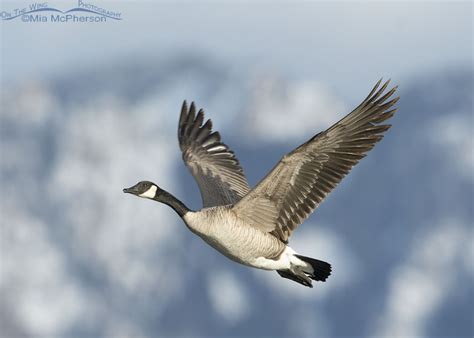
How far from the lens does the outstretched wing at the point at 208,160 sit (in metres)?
9.02

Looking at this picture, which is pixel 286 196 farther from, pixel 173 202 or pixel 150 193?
pixel 150 193

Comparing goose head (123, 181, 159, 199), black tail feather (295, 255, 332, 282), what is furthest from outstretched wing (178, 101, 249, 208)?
black tail feather (295, 255, 332, 282)

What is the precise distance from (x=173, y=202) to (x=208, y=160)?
7.13 feet

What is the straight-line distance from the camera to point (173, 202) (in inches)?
302

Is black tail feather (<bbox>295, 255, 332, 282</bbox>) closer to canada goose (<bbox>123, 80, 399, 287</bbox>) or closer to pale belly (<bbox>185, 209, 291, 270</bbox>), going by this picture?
canada goose (<bbox>123, 80, 399, 287</bbox>)

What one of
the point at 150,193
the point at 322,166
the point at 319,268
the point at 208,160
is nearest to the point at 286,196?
the point at 322,166

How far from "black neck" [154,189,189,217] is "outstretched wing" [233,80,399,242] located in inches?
19.9

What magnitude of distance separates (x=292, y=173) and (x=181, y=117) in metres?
3.00

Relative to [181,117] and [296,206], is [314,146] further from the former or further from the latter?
[181,117]

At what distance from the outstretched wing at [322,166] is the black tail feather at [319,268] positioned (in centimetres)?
61

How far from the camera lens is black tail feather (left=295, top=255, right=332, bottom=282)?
26.0 feet

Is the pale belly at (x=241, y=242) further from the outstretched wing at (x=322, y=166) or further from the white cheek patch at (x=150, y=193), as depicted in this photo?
the white cheek patch at (x=150, y=193)

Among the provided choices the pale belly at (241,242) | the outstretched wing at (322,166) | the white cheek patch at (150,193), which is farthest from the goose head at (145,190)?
the outstretched wing at (322,166)

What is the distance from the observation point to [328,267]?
26.1ft
